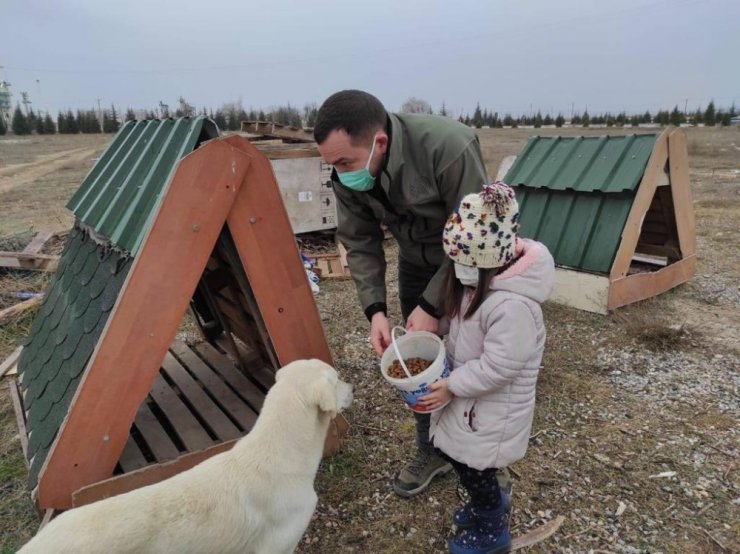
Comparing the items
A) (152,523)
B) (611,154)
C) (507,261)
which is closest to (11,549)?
(152,523)

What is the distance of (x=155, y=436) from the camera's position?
3.37 metres

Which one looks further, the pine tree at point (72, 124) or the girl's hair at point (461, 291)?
the pine tree at point (72, 124)

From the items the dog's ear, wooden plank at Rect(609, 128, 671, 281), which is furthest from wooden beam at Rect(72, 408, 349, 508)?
wooden plank at Rect(609, 128, 671, 281)

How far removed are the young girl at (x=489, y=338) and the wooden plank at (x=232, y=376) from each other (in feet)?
5.52

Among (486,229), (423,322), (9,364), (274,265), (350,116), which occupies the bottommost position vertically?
(9,364)

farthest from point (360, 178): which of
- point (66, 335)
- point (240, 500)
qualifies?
point (66, 335)

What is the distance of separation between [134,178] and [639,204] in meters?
4.91

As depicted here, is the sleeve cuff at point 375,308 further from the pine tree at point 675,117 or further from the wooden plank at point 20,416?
the pine tree at point 675,117

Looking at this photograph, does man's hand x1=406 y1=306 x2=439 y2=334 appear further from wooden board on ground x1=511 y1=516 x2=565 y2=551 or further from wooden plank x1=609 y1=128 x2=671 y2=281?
wooden plank x1=609 y1=128 x2=671 y2=281

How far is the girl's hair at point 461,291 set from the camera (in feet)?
7.22

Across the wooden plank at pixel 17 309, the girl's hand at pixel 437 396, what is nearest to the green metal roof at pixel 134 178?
the girl's hand at pixel 437 396

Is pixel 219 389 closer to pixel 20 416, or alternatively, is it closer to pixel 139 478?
pixel 139 478

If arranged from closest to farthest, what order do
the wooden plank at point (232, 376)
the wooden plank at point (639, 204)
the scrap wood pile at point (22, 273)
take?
the wooden plank at point (232, 376) < the wooden plank at point (639, 204) < the scrap wood pile at point (22, 273)

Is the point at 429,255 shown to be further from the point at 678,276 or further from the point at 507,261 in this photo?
the point at 678,276
